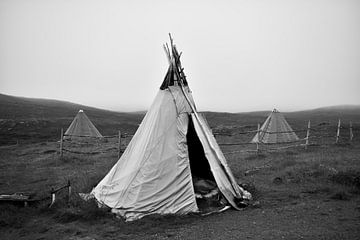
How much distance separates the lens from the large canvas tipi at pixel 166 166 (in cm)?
722

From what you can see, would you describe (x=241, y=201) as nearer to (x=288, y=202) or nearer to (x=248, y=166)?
(x=288, y=202)

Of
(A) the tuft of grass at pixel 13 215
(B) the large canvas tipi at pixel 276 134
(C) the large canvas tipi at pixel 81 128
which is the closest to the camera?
(A) the tuft of grass at pixel 13 215

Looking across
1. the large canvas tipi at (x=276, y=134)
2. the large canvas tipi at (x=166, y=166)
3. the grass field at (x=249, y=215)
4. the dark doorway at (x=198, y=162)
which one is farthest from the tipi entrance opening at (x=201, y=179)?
the large canvas tipi at (x=276, y=134)

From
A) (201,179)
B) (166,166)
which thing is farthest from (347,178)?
(166,166)

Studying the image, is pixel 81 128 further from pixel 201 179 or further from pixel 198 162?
pixel 201 179

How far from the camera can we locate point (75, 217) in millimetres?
7102

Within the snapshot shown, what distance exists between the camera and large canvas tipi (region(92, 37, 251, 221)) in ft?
23.7

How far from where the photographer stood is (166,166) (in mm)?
7469

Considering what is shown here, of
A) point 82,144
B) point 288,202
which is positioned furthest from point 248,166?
point 82,144

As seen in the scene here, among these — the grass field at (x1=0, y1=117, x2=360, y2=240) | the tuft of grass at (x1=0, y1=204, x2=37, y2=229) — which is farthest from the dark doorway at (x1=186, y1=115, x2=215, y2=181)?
the tuft of grass at (x1=0, y1=204, x2=37, y2=229)

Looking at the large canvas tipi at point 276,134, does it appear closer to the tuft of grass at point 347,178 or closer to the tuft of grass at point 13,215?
the tuft of grass at point 347,178

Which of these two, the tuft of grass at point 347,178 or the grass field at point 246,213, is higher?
the tuft of grass at point 347,178

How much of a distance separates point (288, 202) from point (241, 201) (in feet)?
4.04

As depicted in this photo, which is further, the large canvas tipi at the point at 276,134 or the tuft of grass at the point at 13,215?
the large canvas tipi at the point at 276,134
